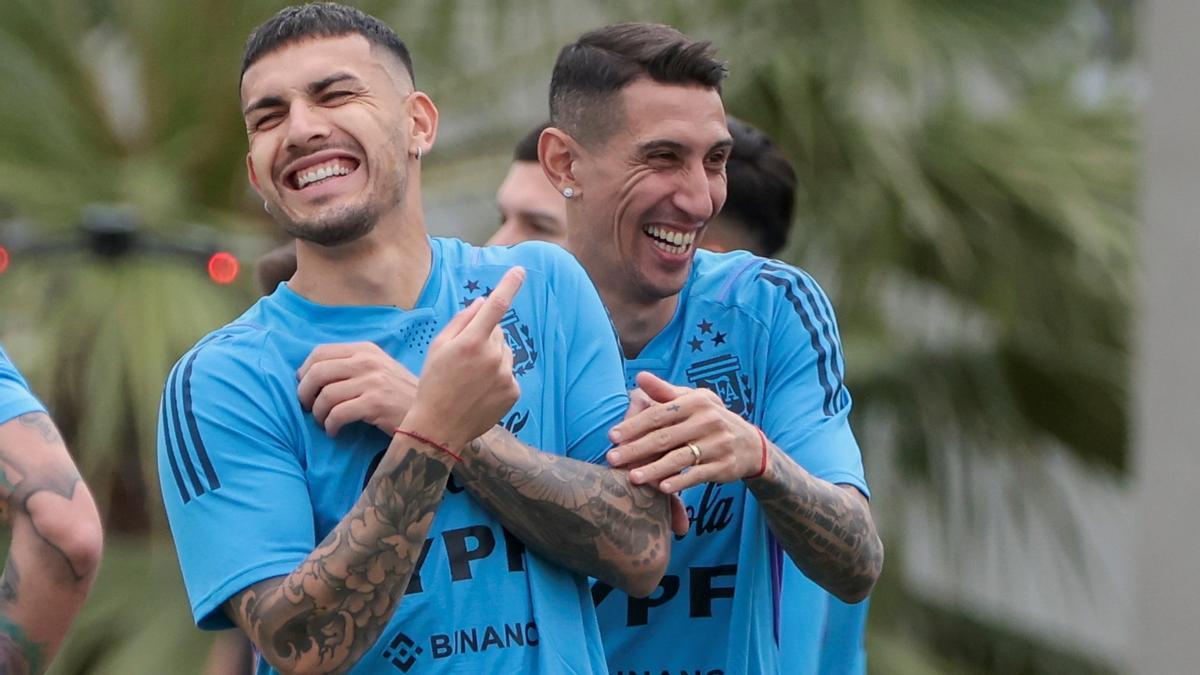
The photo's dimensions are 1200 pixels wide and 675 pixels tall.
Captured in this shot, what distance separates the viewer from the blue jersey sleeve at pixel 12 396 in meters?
2.47

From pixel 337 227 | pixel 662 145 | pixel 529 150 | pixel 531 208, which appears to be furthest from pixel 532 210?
pixel 337 227

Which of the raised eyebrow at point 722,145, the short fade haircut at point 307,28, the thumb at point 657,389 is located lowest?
the thumb at point 657,389

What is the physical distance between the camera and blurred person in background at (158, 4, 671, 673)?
2.23 m

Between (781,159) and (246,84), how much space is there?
5.00ft

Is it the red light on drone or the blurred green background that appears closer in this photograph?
the red light on drone

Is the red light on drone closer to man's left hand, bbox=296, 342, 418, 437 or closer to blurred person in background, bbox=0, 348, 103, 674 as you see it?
blurred person in background, bbox=0, 348, 103, 674

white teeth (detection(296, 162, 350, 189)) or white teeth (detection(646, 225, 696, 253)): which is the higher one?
white teeth (detection(296, 162, 350, 189))

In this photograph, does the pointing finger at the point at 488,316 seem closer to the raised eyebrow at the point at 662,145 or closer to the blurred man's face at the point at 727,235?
the raised eyebrow at the point at 662,145

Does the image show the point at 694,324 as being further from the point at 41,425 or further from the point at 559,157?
the point at 41,425

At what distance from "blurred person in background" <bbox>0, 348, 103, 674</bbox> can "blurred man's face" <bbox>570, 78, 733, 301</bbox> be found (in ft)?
2.98

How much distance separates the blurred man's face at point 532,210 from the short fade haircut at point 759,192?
0.39 meters

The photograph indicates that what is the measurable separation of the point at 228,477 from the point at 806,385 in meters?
0.92

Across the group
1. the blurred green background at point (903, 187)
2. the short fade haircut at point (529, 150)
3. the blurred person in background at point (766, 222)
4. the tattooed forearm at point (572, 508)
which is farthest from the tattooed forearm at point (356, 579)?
the blurred green background at point (903, 187)

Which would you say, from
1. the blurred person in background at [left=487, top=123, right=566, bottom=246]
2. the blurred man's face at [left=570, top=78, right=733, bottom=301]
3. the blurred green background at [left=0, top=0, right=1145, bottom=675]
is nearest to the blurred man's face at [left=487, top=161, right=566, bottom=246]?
the blurred person in background at [left=487, top=123, right=566, bottom=246]
